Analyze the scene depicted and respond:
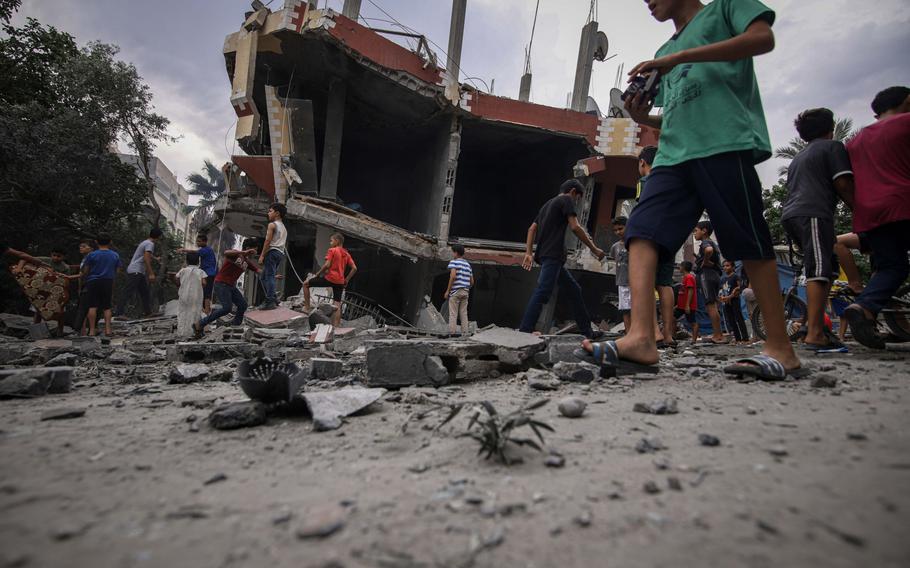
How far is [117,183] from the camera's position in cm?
1290

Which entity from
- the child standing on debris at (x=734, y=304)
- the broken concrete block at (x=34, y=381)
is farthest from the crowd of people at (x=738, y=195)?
the broken concrete block at (x=34, y=381)

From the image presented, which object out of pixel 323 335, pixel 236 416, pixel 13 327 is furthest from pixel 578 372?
pixel 13 327

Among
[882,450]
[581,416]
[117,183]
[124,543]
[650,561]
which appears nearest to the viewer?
[650,561]

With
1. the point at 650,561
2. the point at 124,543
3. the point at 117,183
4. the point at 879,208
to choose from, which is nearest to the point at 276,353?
the point at 124,543

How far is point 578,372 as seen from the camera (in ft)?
6.83

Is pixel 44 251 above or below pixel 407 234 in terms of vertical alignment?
A: below

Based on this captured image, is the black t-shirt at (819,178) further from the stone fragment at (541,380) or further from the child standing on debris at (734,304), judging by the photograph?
the child standing on debris at (734,304)

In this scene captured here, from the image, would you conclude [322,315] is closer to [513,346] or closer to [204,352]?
[204,352]

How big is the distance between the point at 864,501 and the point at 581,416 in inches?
29.9

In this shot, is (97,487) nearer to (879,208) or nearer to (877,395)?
(877,395)

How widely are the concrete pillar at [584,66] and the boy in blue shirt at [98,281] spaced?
12619 millimetres

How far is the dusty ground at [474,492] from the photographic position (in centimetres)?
69

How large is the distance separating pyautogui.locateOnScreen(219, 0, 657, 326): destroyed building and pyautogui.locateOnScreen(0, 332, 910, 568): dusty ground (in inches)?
312

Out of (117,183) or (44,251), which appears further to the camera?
(117,183)
